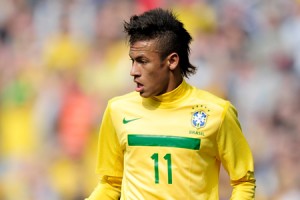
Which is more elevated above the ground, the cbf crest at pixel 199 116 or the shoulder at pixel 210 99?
the shoulder at pixel 210 99

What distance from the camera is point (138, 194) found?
4402mm

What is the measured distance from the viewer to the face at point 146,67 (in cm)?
438

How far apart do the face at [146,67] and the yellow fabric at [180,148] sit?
111 millimetres

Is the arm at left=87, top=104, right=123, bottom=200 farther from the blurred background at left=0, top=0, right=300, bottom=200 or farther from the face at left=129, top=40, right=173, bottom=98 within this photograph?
the blurred background at left=0, top=0, right=300, bottom=200

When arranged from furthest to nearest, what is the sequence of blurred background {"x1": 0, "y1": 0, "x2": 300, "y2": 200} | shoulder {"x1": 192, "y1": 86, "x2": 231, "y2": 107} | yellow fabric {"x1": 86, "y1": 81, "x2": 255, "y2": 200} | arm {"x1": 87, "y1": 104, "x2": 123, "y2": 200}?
blurred background {"x1": 0, "y1": 0, "x2": 300, "y2": 200} < arm {"x1": 87, "y1": 104, "x2": 123, "y2": 200} < shoulder {"x1": 192, "y1": 86, "x2": 231, "y2": 107} < yellow fabric {"x1": 86, "y1": 81, "x2": 255, "y2": 200}

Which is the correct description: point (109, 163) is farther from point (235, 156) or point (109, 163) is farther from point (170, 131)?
point (235, 156)

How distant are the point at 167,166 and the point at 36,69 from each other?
4713 millimetres

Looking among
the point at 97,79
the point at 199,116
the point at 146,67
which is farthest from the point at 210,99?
the point at 97,79

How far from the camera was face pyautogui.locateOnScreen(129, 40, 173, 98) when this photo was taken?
4375 millimetres

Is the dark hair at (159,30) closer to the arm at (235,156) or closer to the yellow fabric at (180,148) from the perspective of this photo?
the yellow fabric at (180,148)

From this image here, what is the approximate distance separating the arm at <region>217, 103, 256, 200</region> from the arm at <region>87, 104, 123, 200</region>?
60 centimetres

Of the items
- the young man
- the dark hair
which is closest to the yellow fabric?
the young man

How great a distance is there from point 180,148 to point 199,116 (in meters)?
0.22

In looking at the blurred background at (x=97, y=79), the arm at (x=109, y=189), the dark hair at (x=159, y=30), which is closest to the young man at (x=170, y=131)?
the dark hair at (x=159, y=30)
